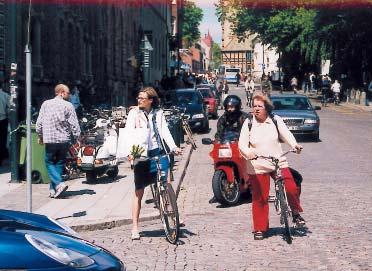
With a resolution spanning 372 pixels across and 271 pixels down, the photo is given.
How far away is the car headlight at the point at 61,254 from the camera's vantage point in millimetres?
5031

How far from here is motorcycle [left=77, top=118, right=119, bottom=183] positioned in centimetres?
1450

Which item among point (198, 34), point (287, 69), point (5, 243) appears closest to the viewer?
point (5, 243)

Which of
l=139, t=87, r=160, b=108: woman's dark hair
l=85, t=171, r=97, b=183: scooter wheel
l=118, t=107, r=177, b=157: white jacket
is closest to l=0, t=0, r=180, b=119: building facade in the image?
l=85, t=171, r=97, b=183: scooter wheel

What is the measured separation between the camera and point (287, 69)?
78.2 m

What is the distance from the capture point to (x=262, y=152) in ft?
31.1

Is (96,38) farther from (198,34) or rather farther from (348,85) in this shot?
(198,34)

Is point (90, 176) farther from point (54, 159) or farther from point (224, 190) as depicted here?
point (224, 190)

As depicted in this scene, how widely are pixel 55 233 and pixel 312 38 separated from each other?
52.2 metres

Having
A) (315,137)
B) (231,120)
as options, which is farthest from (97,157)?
(315,137)

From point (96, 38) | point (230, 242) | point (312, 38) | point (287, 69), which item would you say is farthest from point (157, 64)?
point (230, 242)

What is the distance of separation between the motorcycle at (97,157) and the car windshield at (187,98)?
1444 centimetres

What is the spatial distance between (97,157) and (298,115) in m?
11.8

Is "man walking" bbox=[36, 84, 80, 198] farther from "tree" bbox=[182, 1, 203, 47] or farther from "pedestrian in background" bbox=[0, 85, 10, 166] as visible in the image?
"tree" bbox=[182, 1, 203, 47]

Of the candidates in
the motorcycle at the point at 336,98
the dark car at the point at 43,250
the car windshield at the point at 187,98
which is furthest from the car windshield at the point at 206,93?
the dark car at the point at 43,250
